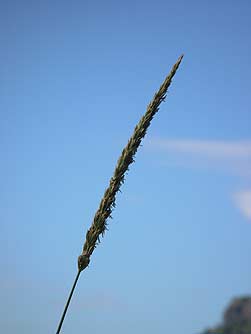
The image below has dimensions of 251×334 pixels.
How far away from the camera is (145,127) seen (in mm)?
3318

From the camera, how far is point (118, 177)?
128 inches

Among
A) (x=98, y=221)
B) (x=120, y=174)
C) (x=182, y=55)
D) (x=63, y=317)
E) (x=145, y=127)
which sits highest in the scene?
(x=182, y=55)

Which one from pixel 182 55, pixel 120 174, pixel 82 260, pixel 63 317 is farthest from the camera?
pixel 182 55

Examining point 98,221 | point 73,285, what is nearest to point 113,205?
point 98,221

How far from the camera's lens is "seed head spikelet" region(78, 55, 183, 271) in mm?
3086

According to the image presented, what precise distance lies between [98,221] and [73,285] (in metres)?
0.45

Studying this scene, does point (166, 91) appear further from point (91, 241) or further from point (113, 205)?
point (91, 241)

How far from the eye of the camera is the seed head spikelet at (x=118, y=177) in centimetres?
309

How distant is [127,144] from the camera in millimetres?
3287

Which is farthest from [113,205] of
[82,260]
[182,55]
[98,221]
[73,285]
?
[182,55]

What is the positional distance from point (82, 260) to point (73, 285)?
0.85ft

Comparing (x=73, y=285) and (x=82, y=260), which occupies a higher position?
(x=82, y=260)

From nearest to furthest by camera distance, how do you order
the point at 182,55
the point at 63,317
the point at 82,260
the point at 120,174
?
the point at 63,317 < the point at 82,260 < the point at 120,174 < the point at 182,55

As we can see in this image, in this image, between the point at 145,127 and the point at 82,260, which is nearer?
the point at 82,260
